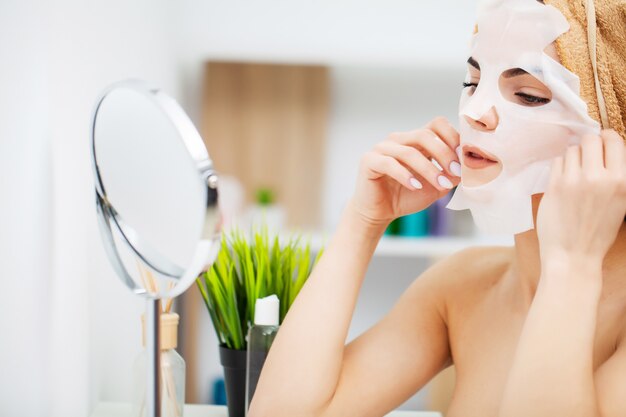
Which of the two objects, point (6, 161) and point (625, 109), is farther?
point (6, 161)

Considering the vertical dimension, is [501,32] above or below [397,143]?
above

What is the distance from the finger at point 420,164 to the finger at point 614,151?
19 cm

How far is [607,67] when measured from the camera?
0.67 meters

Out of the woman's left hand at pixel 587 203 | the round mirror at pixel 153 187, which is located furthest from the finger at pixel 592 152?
the round mirror at pixel 153 187

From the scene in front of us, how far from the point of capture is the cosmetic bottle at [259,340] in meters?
0.87

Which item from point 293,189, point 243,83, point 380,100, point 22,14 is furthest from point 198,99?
point 22,14

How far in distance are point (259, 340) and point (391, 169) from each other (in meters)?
0.28

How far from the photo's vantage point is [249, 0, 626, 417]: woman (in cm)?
62

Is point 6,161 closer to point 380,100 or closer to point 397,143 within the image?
point 397,143

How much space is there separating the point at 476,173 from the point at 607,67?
164 mm

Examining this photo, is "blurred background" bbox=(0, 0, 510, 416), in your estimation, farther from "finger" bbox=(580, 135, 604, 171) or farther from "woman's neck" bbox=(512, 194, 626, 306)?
"finger" bbox=(580, 135, 604, 171)

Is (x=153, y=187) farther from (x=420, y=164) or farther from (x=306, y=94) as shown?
(x=306, y=94)

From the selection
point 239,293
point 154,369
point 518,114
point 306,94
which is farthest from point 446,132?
point 306,94

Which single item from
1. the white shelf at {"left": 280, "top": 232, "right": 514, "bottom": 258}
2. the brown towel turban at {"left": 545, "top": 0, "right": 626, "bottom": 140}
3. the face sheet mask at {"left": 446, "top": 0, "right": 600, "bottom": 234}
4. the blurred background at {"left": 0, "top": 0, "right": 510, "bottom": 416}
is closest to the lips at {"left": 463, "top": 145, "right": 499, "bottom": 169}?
the face sheet mask at {"left": 446, "top": 0, "right": 600, "bottom": 234}
